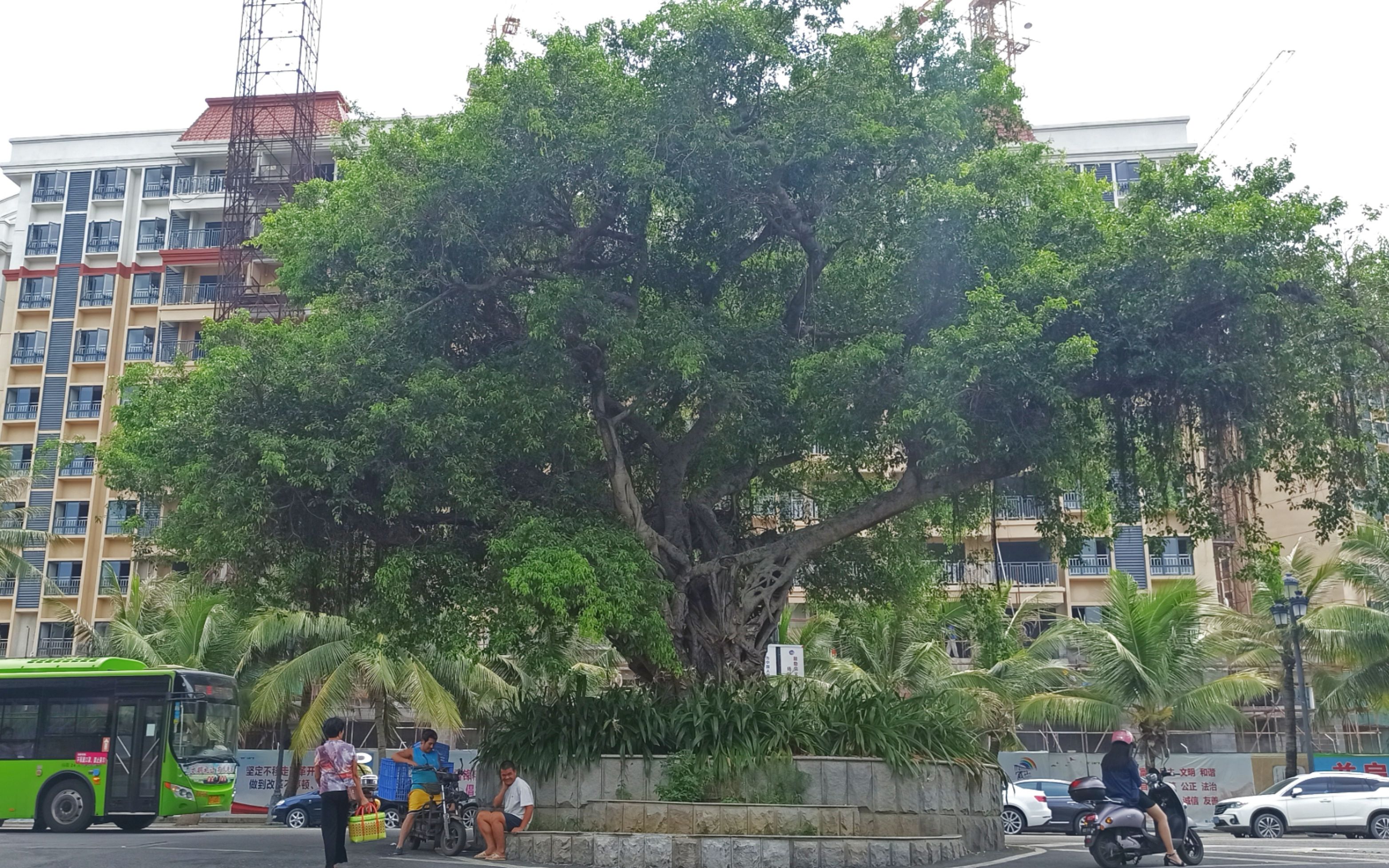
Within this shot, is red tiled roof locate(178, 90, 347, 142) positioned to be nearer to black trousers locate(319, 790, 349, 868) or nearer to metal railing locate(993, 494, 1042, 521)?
metal railing locate(993, 494, 1042, 521)

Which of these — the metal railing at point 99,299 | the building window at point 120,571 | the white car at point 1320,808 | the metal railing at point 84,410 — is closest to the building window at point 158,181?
the metal railing at point 99,299

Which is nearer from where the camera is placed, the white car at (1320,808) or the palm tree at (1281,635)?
the white car at (1320,808)

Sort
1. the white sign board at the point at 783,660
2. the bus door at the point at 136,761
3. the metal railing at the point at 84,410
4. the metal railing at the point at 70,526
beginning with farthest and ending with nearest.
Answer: the metal railing at the point at 84,410
the metal railing at the point at 70,526
the bus door at the point at 136,761
the white sign board at the point at 783,660

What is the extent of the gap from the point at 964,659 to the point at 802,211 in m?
32.0

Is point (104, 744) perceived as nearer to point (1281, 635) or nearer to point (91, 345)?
point (1281, 635)

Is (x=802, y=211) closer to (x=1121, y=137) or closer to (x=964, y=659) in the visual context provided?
(x=964, y=659)

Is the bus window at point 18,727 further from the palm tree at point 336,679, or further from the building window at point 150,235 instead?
the building window at point 150,235

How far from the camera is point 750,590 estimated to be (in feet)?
57.3

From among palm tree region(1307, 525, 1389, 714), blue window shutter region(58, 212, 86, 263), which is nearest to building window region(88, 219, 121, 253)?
blue window shutter region(58, 212, 86, 263)

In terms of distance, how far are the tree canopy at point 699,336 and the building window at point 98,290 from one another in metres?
40.8

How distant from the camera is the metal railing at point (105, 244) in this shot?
2151 inches

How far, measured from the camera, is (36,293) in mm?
55156

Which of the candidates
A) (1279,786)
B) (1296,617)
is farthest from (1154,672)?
(1279,786)

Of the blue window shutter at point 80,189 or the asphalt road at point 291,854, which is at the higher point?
the blue window shutter at point 80,189
